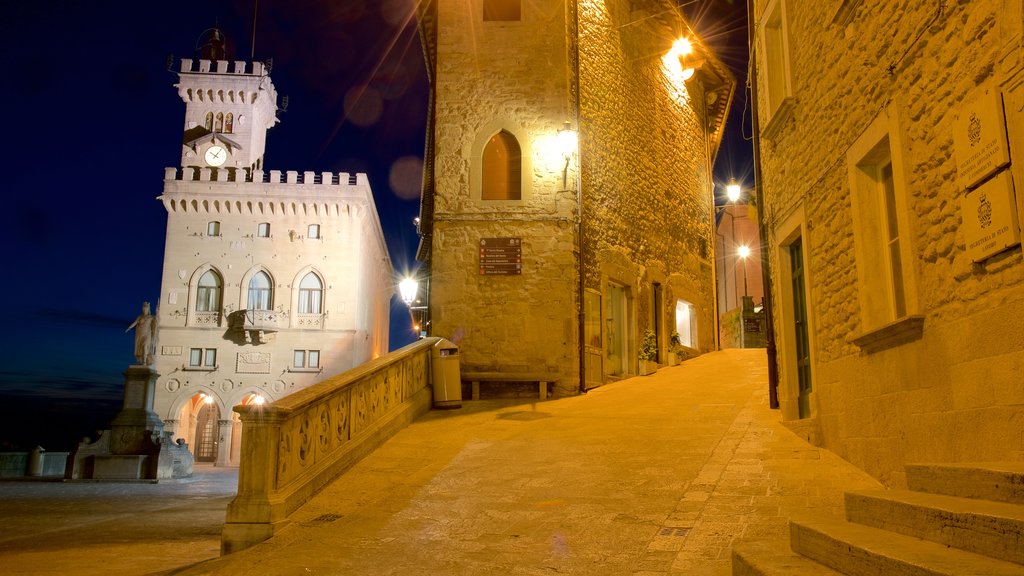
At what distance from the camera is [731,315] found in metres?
25.9

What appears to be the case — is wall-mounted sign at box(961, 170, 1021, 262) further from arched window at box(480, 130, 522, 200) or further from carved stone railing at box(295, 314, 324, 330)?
carved stone railing at box(295, 314, 324, 330)

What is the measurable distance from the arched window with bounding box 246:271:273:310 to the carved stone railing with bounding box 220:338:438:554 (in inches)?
1002

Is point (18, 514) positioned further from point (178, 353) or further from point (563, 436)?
point (178, 353)

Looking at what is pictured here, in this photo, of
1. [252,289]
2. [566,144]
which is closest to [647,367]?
[566,144]

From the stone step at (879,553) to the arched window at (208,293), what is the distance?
108ft

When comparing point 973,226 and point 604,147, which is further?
point 604,147

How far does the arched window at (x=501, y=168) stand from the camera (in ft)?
46.1

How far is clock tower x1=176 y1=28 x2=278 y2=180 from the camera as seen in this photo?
39344 millimetres

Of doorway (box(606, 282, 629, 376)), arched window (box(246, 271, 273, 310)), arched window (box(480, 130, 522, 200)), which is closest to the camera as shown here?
arched window (box(480, 130, 522, 200))

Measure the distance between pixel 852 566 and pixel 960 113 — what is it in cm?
307

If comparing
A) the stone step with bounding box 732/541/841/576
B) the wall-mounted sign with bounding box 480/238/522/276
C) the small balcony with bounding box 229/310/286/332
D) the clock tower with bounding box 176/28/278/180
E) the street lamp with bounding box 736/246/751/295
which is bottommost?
the stone step with bounding box 732/541/841/576

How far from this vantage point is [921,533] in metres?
3.33

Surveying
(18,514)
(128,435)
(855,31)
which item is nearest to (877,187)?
(855,31)

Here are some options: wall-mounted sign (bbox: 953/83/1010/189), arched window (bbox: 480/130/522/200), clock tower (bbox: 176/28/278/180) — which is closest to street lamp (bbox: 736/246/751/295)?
arched window (bbox: 480/130/522/200)
